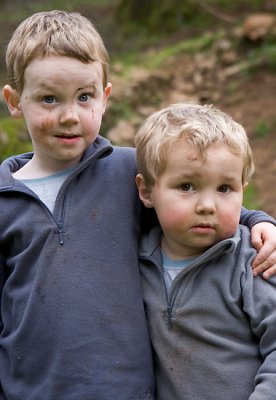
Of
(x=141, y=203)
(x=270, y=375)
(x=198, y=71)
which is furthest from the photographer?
(x=198, y=71)

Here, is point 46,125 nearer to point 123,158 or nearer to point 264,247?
point 123,158

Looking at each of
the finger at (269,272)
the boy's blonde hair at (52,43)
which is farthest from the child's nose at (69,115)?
the finger at (269,272)

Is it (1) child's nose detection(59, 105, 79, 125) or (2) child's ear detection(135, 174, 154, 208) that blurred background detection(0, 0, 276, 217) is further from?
(1) child's nose detection(59, 105, 79, 125)

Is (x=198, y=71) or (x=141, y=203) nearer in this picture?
(x=141, y=203)

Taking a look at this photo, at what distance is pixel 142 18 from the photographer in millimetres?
12477

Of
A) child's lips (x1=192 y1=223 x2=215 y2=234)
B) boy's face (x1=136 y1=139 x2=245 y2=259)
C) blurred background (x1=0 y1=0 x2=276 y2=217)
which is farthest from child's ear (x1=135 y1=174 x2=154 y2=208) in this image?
blurred background (x1=0 y1=0 x2=276 y2=217)

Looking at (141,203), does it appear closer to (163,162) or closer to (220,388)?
(163,162)

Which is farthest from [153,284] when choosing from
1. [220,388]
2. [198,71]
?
[198,71]

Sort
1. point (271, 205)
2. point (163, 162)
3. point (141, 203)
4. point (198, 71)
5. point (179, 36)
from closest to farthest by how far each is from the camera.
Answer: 1. point (163, 162)
2. point (141, 203)
3. point (271, 205)
4. point (198, 71)
5. point (179, 36)

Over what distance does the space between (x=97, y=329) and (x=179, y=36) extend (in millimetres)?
9605

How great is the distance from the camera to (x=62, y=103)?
2.80 meters

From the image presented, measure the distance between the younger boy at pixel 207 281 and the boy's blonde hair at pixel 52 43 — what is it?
38 cm

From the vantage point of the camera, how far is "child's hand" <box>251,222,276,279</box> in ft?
8.75

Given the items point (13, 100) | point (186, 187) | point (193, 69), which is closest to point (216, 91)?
point (193, 69)
